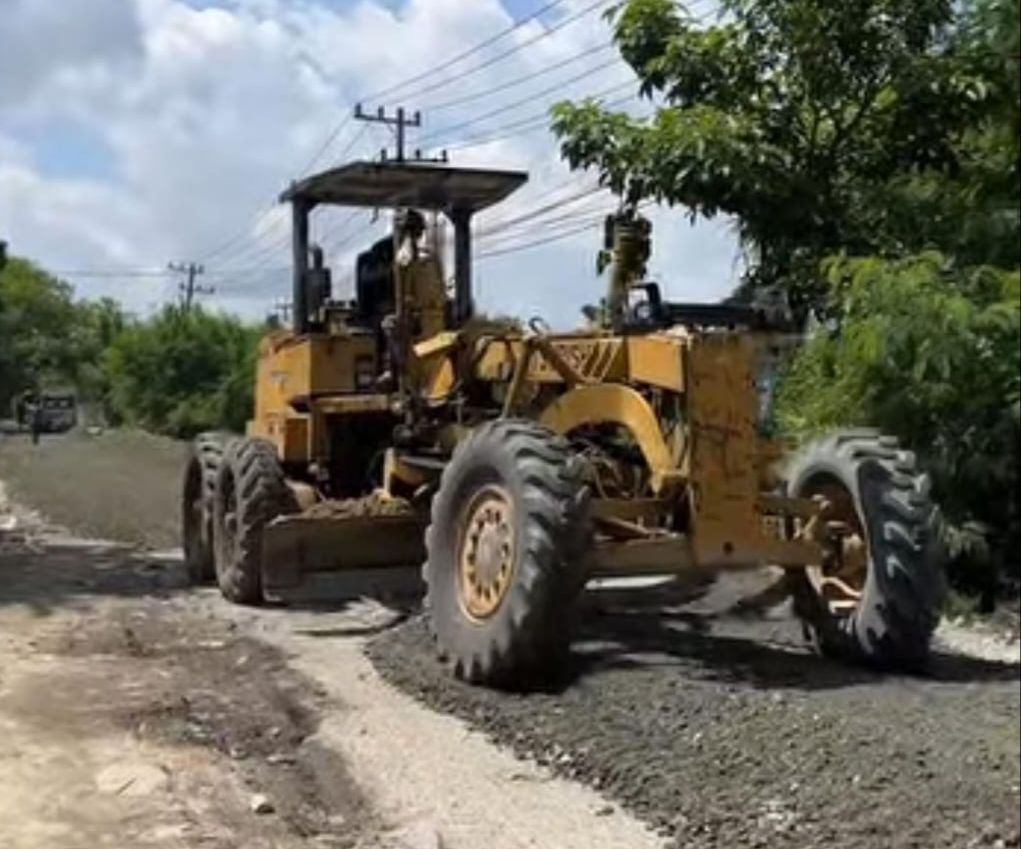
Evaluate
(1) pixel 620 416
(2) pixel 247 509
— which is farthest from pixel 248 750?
(2) pixel 247 509

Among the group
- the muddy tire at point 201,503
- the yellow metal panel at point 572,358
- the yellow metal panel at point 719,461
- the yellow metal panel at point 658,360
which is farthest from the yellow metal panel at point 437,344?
the yellow metal panel at point 719,461

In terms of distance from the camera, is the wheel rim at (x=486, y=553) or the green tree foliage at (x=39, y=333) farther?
the green tree foliage at (x=39, y=333)

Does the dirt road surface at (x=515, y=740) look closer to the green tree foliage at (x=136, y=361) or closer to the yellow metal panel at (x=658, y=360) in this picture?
the yellow metal panel at (x=658, y=360)

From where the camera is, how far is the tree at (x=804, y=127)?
10.0 feet

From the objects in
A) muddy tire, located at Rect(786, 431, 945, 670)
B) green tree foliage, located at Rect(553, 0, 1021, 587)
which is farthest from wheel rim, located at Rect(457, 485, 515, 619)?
green tree foliage, located at Rect(553, 0, 1021, 587)

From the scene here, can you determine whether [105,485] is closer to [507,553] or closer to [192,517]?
[192,517]

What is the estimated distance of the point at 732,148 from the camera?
22.6ft

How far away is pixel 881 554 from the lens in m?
6.10

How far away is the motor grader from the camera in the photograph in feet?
20.0

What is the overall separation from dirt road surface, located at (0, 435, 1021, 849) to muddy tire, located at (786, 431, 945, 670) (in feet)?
0.51

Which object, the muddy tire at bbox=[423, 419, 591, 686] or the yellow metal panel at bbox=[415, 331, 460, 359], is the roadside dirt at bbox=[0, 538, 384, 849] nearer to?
the muddy tire at bbox=[423, 419, 591, 686]

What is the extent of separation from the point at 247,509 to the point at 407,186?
2.42 m

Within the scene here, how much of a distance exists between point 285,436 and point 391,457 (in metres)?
1.63

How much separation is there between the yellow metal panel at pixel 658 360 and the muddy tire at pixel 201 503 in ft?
17.0
